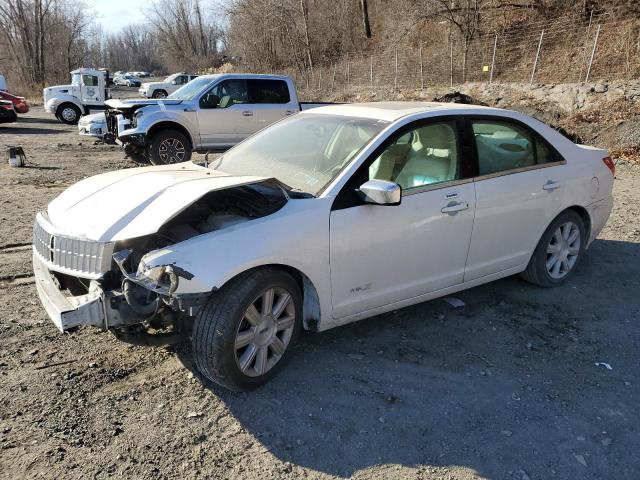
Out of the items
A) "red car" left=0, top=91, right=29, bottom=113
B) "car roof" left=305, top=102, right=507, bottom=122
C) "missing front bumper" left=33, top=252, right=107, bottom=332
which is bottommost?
"missing front bumper" left=33, top=252, right=107, bottom=332

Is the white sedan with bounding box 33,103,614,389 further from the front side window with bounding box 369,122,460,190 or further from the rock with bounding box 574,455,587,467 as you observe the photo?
the rock with bounding box 574,455,587,467

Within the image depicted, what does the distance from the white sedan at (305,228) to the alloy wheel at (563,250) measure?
29 mm

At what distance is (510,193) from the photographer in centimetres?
423

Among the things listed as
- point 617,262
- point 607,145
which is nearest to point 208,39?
point 607,145

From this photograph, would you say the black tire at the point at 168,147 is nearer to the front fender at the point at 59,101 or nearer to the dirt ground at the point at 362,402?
the dirt ground at the point at 362,402

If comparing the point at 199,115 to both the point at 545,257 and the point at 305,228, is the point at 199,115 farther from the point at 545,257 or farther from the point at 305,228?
the point at 305,228

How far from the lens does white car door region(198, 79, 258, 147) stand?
1138cm

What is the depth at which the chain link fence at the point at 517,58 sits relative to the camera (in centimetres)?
1683

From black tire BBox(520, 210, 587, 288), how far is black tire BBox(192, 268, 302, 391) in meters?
2.72

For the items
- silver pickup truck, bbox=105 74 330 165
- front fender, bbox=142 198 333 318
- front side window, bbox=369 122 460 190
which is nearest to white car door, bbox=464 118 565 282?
front side window, bbox=369 122 460 190

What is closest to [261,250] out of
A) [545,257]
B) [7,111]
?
[545,257]

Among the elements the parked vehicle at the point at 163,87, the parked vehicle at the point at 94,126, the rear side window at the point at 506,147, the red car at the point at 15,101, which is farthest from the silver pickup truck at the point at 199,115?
the parked vehicle at the point at 163,87

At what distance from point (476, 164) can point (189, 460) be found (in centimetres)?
290

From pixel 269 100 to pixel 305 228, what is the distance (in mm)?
9491
